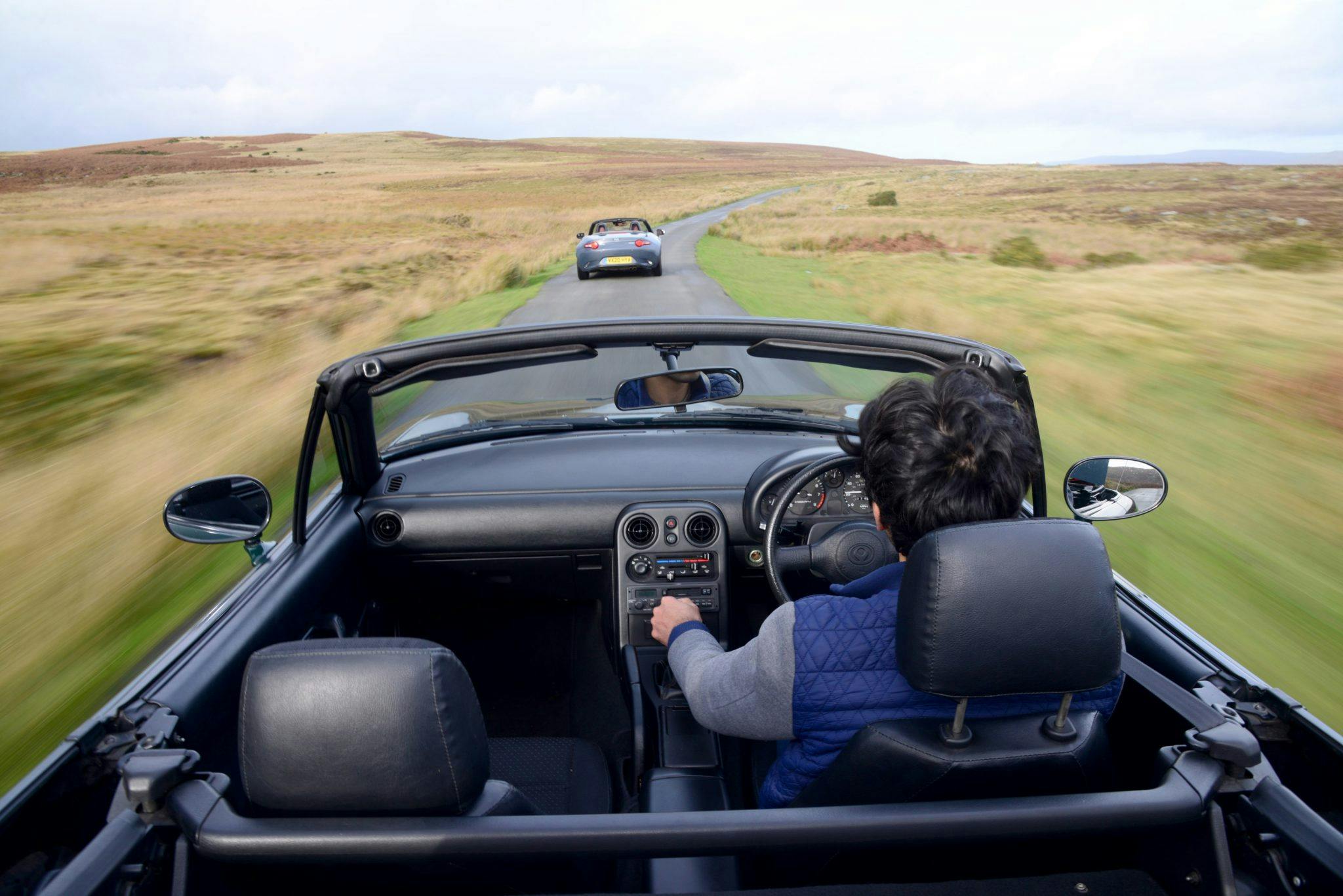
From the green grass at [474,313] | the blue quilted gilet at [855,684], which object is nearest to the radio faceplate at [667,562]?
the blue quilted gilet at [855,684]

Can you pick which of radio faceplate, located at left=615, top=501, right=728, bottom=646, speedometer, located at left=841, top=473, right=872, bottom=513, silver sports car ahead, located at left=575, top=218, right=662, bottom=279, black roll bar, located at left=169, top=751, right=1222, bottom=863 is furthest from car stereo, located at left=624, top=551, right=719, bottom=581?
silver sports car ahead, located at left=575, top=218, right=662, bottom=279

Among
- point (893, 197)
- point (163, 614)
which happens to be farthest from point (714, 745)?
point (893, 197)

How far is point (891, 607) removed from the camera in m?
1.60

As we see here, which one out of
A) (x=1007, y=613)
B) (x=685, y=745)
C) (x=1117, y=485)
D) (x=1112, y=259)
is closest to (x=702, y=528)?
(x=685, y=745)

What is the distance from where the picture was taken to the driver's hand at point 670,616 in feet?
7.46

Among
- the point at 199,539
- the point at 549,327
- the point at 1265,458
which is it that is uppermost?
the point at 549,327

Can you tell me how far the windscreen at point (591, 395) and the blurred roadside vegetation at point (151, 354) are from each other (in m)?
1.32

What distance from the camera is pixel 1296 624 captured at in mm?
4090

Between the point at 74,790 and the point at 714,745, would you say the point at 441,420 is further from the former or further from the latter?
the point at 74,790

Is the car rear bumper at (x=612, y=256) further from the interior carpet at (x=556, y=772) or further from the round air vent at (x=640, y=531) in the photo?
the interior carpet at (x=556, y=772)

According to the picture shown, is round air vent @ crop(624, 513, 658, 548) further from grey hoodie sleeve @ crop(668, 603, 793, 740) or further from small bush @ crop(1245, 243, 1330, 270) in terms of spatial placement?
small bush @ crop(1245, 243, 1330, 270)

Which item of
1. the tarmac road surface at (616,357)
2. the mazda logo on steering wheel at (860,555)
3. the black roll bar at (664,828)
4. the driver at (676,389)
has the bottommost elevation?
the tarmac road surface at (616,357)

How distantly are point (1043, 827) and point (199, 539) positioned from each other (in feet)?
6.98

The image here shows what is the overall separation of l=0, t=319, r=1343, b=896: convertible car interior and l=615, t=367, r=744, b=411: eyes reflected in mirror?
6cm
